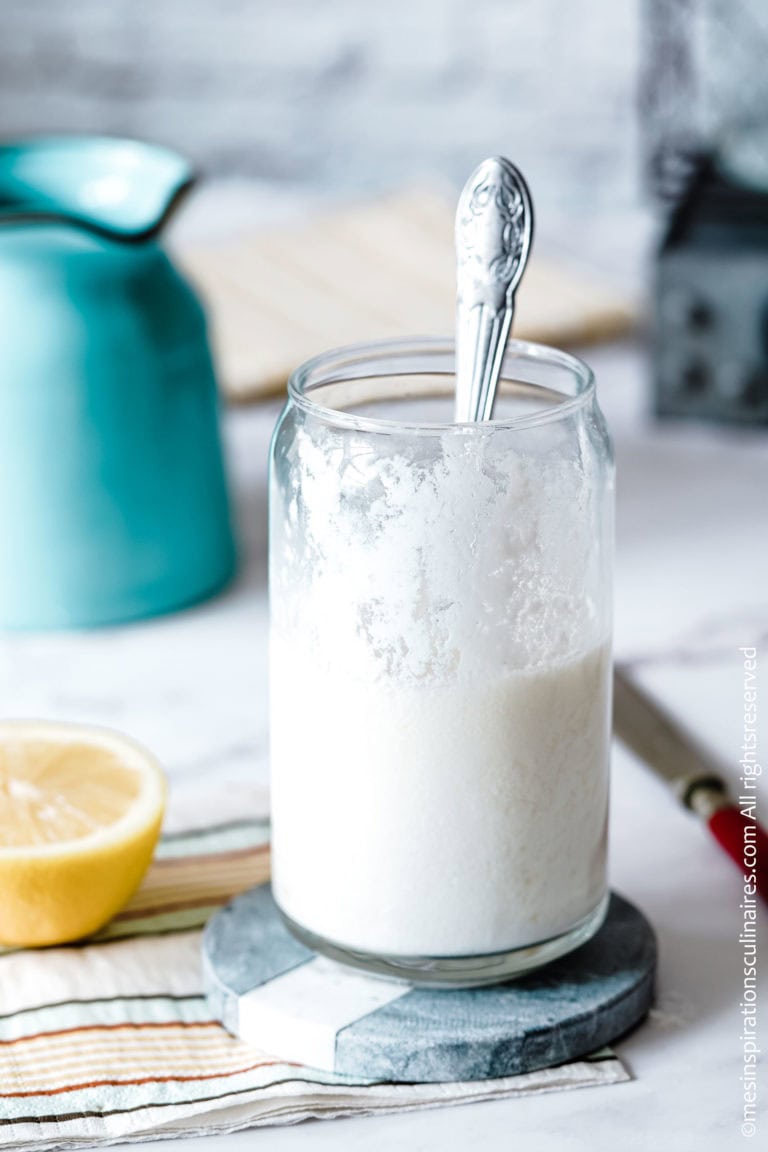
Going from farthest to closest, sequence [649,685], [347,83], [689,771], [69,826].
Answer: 1. [347,83]
2. [649,685]
3. [689,771]
4. [69,826]

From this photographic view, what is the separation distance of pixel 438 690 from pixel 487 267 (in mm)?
132

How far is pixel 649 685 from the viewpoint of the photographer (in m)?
0.84

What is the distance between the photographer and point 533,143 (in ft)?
5.95

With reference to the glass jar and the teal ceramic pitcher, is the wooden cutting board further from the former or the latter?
the glass jar

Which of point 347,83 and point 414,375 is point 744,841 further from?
point 347,83

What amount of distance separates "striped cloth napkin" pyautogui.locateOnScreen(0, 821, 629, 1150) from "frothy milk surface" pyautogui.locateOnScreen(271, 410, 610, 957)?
0.15 ft

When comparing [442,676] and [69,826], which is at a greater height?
[442,676]

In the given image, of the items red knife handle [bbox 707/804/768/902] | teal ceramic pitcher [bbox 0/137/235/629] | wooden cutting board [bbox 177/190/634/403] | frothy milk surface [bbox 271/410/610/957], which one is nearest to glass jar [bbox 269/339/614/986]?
frothy milk surface [bbox 271/410/610/957]

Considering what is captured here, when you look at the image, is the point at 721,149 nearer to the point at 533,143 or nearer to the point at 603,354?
the point at 603,354

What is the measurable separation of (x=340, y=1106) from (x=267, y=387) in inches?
27.8

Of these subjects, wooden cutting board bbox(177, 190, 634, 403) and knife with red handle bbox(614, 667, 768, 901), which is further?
wooden cutting board bbox(177, 190, 634, 403)

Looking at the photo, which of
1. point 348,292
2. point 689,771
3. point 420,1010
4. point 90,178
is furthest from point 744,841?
point 348,292

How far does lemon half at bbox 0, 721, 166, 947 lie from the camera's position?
1.97 feet

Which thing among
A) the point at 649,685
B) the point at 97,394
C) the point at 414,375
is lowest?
the point at 649,685
